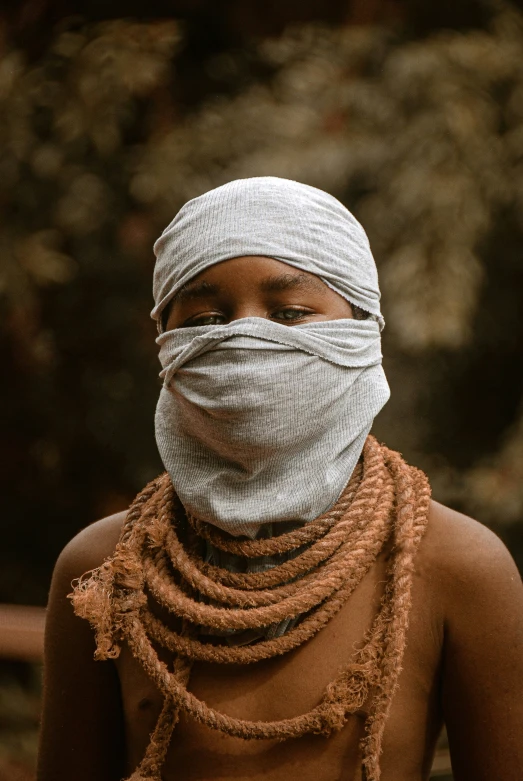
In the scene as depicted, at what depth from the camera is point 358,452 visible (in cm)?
141

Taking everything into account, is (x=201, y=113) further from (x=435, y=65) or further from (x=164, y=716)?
(x=164, y=716)

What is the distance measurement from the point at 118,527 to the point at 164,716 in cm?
41

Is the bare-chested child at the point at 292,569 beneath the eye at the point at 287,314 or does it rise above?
beneath

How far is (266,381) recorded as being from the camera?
1323 mm

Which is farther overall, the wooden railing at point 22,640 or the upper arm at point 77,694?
the wooden railing at point 22,640

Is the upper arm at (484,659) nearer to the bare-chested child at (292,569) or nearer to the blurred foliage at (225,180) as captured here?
the bare-chested child at (292,569)

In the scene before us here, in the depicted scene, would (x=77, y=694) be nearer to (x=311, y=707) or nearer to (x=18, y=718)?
(x=311, y=707)

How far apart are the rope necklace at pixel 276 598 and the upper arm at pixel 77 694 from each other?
0.15 meters

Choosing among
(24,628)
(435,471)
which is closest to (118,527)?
(24,628)

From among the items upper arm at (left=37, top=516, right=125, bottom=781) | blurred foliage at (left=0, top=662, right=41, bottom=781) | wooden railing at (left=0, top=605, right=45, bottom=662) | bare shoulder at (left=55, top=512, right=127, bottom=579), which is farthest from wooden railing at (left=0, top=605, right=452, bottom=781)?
blurred foliage at (left=0, top=662, right=41, bottom=781)

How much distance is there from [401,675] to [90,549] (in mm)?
670

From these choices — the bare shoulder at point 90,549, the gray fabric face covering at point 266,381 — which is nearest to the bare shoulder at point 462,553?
the gray fabric face covering at point 266,381

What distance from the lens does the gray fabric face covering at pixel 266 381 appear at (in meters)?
1.32

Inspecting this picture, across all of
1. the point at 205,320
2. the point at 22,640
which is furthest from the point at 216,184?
the point at 205,320
